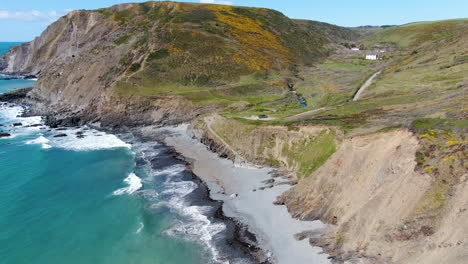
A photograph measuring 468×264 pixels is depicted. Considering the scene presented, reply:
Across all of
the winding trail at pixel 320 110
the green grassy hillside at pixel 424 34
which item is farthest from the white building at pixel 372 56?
the winding trail at pixel 320 110

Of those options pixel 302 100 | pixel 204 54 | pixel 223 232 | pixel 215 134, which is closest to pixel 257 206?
pixel 223 232

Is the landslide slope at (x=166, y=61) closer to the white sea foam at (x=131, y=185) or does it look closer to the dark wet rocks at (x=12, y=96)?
the dark wet rocks at (x=12, y=96)

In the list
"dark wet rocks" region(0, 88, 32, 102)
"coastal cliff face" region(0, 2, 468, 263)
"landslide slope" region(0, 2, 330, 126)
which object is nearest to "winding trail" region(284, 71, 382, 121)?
"coastal cliff face" region(0, 2, 468, 263)

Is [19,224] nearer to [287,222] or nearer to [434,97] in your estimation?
[287,222]

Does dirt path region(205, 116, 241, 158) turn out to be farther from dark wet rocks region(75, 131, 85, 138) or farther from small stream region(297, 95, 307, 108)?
dark wet rocks region(75, 131, 85, 138)

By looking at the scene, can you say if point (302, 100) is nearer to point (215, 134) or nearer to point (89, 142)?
point (215, 134)
